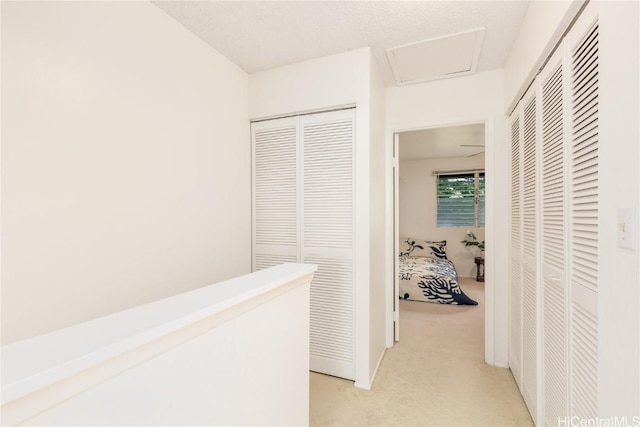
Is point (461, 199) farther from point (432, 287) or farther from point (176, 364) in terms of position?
point (176, 364)

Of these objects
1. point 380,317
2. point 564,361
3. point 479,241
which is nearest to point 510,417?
point 564,361

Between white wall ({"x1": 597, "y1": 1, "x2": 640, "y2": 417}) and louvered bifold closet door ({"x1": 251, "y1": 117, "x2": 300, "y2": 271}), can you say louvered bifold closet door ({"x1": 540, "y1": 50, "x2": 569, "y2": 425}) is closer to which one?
white wall ({"x1": 597, "y1": 1, "x2": 640, "y2": 417})

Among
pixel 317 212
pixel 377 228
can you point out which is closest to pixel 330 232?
pixel 317 212

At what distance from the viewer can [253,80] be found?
2598mm

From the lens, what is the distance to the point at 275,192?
8.44 feet

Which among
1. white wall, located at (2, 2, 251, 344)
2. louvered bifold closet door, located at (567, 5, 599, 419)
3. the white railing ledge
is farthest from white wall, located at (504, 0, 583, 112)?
white wall, located at (2, 2, 251, 344)

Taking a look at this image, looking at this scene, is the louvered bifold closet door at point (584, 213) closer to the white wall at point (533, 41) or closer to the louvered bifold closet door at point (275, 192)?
the white wall at point (533, 41)

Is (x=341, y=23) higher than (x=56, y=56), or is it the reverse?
(x=341, y=23)

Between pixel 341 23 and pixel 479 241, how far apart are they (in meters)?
5.15

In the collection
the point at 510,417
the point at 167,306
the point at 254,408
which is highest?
the point at 167,306

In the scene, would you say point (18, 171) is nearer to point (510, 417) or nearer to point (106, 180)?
point (106, 180)

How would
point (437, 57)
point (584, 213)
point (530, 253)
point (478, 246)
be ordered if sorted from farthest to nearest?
point (478, 246)
point (437, 57)
point (530, 253)
point (584, 213)

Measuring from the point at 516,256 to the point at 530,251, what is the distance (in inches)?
15.0

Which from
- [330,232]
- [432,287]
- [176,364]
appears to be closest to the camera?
[176,364]
